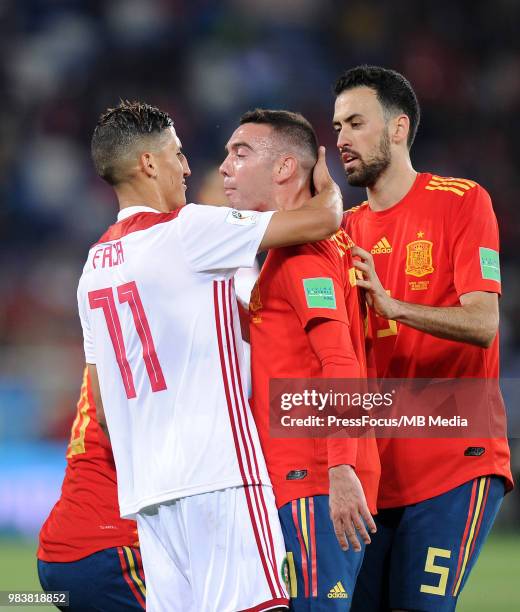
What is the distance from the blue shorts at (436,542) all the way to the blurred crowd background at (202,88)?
7968 mm

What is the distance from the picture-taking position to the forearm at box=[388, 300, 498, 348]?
3902 mm

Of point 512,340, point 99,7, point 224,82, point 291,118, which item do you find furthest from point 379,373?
point 99,7

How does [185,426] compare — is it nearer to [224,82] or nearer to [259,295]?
[259,295]

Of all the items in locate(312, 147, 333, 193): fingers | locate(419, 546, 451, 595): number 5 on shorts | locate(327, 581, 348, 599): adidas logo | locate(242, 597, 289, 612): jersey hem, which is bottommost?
locate(242, 597, 289, 612): jersey hem

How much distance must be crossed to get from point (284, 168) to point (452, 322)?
33.7 inches

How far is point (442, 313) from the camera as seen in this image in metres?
3.96

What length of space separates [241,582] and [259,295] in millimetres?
972

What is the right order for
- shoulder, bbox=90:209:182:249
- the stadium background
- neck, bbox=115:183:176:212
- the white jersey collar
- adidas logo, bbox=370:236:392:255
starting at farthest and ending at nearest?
the stadium background
adidas logo, bbox=370:236:392:255
neck, bbox=115:183:176:212
the white jersey collar
shoulder, bbox=90:209:182:249

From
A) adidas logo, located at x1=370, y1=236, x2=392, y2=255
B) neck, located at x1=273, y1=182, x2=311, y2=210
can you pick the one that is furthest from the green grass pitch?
neck, located at x1=273, y1=182, x2=311, y2=210

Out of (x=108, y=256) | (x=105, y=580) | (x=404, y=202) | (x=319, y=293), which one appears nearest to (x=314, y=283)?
(x=319, y=293)

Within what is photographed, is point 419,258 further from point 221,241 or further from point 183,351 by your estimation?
point 183,351

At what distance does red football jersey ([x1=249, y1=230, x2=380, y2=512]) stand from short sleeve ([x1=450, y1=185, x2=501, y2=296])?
609 mm

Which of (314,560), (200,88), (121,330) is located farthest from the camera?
(200,88)

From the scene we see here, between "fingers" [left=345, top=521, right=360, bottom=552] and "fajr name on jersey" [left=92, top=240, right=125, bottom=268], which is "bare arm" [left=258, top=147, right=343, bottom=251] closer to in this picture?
"fajr name on jersey" [left=92, top=240, right=125, bottom=268]
